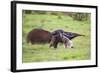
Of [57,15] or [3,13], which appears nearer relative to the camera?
[3,13]

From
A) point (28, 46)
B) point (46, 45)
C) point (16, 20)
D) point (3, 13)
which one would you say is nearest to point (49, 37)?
point (46, 45)

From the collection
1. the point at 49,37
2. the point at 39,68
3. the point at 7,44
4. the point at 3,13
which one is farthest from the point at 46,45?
the point at 3,13

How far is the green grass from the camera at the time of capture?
159 centimetres

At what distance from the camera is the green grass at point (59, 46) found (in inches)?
62.6

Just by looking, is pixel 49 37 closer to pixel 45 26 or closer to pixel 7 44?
pixel 45 26

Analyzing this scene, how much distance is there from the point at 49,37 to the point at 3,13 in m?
0.40

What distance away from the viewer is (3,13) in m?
1.54

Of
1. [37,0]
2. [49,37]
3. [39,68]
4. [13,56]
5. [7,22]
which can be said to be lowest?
[39,68]

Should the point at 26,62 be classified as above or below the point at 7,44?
below

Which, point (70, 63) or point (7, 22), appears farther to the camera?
point (70, 63)

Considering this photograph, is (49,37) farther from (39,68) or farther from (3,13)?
(3,13)

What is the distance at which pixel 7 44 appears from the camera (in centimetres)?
155

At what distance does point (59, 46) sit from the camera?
5.53 ft

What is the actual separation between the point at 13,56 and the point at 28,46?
0.46ft
